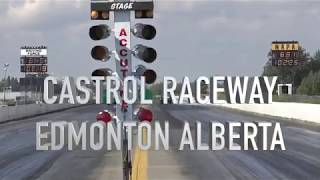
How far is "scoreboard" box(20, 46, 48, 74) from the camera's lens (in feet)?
246

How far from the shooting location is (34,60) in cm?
7612

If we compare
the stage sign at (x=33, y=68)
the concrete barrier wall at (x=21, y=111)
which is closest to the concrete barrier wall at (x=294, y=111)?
the concrete barrier wall at (x=21, y=111)

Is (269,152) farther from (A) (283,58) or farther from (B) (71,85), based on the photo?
(A) (283,58)

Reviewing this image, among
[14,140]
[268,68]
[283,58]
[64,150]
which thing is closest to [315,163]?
[64,150]

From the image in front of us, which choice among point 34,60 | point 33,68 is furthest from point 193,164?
point 34,60

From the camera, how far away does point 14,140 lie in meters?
29.1

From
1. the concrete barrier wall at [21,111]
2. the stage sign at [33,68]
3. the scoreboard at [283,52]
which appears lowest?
the concrete barrier wall at [21,111]

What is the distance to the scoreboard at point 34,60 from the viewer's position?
75.0 m

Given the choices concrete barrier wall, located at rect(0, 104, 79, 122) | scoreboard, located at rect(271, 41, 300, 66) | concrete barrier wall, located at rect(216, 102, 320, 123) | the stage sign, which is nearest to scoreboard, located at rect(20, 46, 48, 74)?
the stage sign

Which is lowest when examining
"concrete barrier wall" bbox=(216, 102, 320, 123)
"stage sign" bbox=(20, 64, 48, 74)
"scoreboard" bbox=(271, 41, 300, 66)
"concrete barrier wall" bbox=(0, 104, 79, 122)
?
"concrete barrier wall" bbox=(0, 104, 79, 122)

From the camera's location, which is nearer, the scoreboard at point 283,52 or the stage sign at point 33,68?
the scoreboard at point 283,52

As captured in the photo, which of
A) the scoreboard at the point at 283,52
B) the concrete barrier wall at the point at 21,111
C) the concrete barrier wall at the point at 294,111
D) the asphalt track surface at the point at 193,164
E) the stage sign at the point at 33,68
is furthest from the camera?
the stage sign at the point at 33,68

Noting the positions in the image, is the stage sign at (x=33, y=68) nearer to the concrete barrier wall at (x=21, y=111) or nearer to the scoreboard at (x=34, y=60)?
the scoreboard at (x=34, y=60)

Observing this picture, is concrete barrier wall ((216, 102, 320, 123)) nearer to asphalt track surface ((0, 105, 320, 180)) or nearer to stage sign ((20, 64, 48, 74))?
asphalt track surface ((0, 105, 320, 180))
